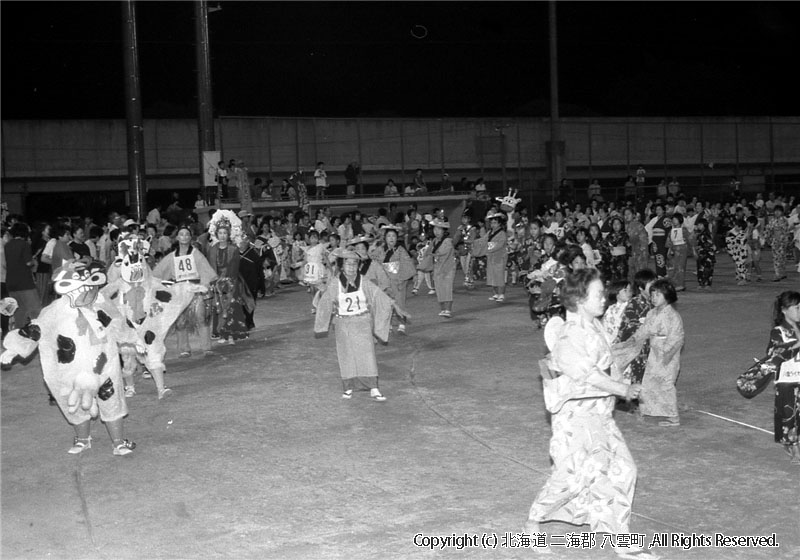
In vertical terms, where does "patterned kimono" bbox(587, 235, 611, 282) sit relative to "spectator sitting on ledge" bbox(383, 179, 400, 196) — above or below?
below

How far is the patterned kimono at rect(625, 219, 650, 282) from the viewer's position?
2031cm

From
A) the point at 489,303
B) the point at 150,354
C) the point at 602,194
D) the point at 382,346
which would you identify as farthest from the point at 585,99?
the point at 150,354

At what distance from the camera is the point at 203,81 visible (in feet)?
80.7

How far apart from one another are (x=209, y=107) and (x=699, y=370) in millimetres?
16374

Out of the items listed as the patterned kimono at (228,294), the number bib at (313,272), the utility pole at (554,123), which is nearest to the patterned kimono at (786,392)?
the patterned kimono at (228,294)

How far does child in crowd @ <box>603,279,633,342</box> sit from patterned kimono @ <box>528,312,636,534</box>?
11.3ft

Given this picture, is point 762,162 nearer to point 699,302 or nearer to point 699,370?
point 699,302

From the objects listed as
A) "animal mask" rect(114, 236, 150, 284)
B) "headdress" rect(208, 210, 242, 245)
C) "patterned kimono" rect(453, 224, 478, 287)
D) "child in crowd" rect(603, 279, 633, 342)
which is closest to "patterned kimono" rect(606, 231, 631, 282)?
"patterned kimono" rect(453, 224, 478, 287)

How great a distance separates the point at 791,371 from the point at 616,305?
6.82ft

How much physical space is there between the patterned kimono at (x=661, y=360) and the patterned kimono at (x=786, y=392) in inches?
46.6

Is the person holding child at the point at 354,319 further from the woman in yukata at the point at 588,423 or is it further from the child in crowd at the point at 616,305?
the woman in yukata at the point at 588,423

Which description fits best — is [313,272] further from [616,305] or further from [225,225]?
[616,305]

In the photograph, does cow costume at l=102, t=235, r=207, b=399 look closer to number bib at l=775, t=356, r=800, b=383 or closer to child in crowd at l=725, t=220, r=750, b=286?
number bib at l=775, t=356, r=800, b=383

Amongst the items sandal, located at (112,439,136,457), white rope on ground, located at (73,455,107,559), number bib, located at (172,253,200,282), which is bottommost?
white rope on ground, located at (73,455,107,559)
